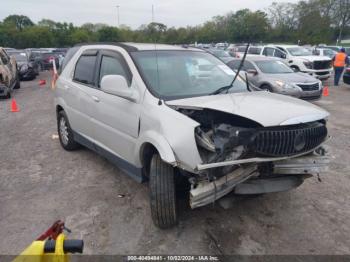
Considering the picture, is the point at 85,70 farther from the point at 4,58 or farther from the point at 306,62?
the point at 306,62

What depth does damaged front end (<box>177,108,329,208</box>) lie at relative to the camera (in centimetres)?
290

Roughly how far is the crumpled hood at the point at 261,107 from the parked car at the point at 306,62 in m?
13.8

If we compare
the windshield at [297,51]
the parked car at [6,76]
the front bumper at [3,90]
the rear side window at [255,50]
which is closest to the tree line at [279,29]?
the rear side window at [255,50]

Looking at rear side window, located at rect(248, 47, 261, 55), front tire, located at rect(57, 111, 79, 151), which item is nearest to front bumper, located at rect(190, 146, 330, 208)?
front tire, located at rect(57, 111, 79, 151)

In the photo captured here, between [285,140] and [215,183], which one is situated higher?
[285,140]

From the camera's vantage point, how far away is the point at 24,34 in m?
52.7

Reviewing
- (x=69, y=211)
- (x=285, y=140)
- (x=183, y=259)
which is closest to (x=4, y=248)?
(x=69, y=211)

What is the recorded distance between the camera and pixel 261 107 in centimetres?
311

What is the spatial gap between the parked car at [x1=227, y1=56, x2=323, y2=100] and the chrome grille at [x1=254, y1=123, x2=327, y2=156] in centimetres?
721

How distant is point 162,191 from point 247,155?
2.94ft

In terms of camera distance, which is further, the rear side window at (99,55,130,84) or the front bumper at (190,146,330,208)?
the rear side window at (99,55,130,84)

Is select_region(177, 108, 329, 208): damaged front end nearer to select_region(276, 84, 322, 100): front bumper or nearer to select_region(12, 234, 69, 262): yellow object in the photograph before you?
select_region(12, 234, 69, 262): yellow object

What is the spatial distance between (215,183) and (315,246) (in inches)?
47.8

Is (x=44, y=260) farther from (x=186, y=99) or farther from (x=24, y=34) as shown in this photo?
(x=24, y=34)
